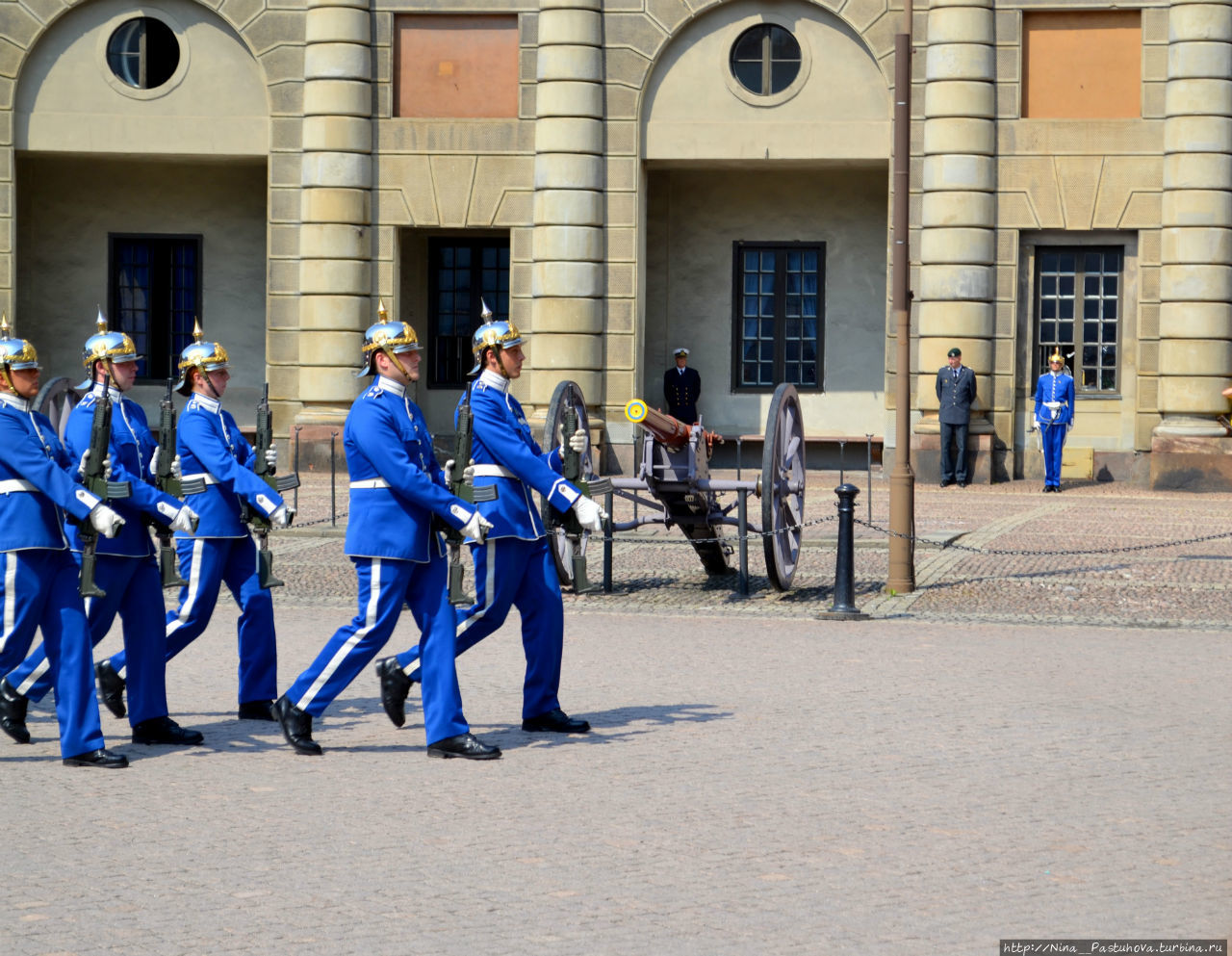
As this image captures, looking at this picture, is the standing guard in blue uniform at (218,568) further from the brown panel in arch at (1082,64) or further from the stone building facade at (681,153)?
the brown panel in arch at (1082,64)

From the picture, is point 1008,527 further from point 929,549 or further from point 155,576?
point 155,576

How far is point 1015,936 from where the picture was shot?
499cm

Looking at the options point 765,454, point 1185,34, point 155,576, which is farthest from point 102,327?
point 1185,34

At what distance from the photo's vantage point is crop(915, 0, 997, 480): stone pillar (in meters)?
22.8

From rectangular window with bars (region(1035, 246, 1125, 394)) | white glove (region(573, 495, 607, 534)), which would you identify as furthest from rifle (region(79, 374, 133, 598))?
rectangular window with bars (region(1035, 246, 1125, 394))

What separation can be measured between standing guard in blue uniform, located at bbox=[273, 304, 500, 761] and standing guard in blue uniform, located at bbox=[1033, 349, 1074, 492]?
618 inches

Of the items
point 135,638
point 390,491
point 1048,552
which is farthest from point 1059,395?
point 135,638

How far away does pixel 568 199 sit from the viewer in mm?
23500

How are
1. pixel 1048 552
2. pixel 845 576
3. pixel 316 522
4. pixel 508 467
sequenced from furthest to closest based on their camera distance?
pixel 316 522
pixel 1048 552
pixel 845 576
pixel 508 467

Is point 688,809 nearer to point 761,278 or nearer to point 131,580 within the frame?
point 131,580

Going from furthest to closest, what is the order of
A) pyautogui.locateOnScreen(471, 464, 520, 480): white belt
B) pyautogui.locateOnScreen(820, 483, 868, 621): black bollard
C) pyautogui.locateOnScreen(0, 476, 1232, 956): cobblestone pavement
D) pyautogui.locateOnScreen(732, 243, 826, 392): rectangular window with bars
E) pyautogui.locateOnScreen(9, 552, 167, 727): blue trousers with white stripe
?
pyautogui.locateOnScreen(732, 243, 826, 392): rectangular window with bars
pyautogui.locateOnScreen(820, 483, 868, 621): black bollard
pyautogui.locateOnScreen(471, 464, 520, 480): white belt
pyautogui.locateOnScreen(9, 552, 167, 727): blue trousers with white stripe
pyautogui.locateOnScreen(0, 476, 1232, 956): cobblestone pavement

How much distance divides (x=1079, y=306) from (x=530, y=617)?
55.3 feet

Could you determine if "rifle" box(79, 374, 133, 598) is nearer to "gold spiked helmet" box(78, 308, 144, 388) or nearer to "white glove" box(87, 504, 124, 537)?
"white glove" box(87, 504, 124, 537)

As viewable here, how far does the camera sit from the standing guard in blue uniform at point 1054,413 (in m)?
22.3
